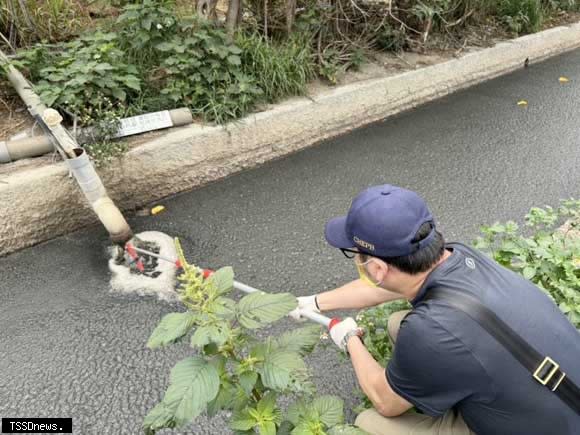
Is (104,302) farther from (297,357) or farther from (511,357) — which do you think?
(511,357)

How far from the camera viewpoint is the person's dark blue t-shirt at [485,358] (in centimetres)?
136

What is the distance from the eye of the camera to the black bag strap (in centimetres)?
136

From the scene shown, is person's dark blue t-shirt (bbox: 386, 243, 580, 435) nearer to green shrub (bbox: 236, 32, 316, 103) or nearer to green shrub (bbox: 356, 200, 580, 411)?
green shrub (bbox: 356, 200, 580, 411)

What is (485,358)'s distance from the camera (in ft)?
4.44

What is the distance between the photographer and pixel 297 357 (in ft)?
5.04

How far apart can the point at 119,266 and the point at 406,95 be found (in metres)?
3.74

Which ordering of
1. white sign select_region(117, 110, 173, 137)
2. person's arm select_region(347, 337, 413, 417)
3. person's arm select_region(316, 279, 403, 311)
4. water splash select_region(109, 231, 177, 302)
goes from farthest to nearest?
white sign select_region(117, 110, 173, 137) < water splash select_region(109, 231, 177, 302) < person's arm select_region(316, 279, 403, 311) < person's arm select_region(347, 337, 413, 417)

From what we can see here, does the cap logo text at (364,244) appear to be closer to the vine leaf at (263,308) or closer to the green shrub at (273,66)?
the vine leaf at (263,308)

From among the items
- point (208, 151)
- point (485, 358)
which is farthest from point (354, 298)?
point (208, 151)

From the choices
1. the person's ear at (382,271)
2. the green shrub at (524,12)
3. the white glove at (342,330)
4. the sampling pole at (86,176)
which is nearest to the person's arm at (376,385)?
the white glove at (342,330)

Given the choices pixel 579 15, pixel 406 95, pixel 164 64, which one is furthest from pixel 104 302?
pixel 579 15

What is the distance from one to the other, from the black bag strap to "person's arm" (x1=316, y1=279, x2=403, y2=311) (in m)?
0.83

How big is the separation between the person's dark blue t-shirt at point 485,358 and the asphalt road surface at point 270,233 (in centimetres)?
109

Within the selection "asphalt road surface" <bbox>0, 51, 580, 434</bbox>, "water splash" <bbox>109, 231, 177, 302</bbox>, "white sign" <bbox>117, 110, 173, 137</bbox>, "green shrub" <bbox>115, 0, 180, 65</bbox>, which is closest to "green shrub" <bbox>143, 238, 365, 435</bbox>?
"asphalt road surface" <bbox>0, 51, 580, 434</bbox>
